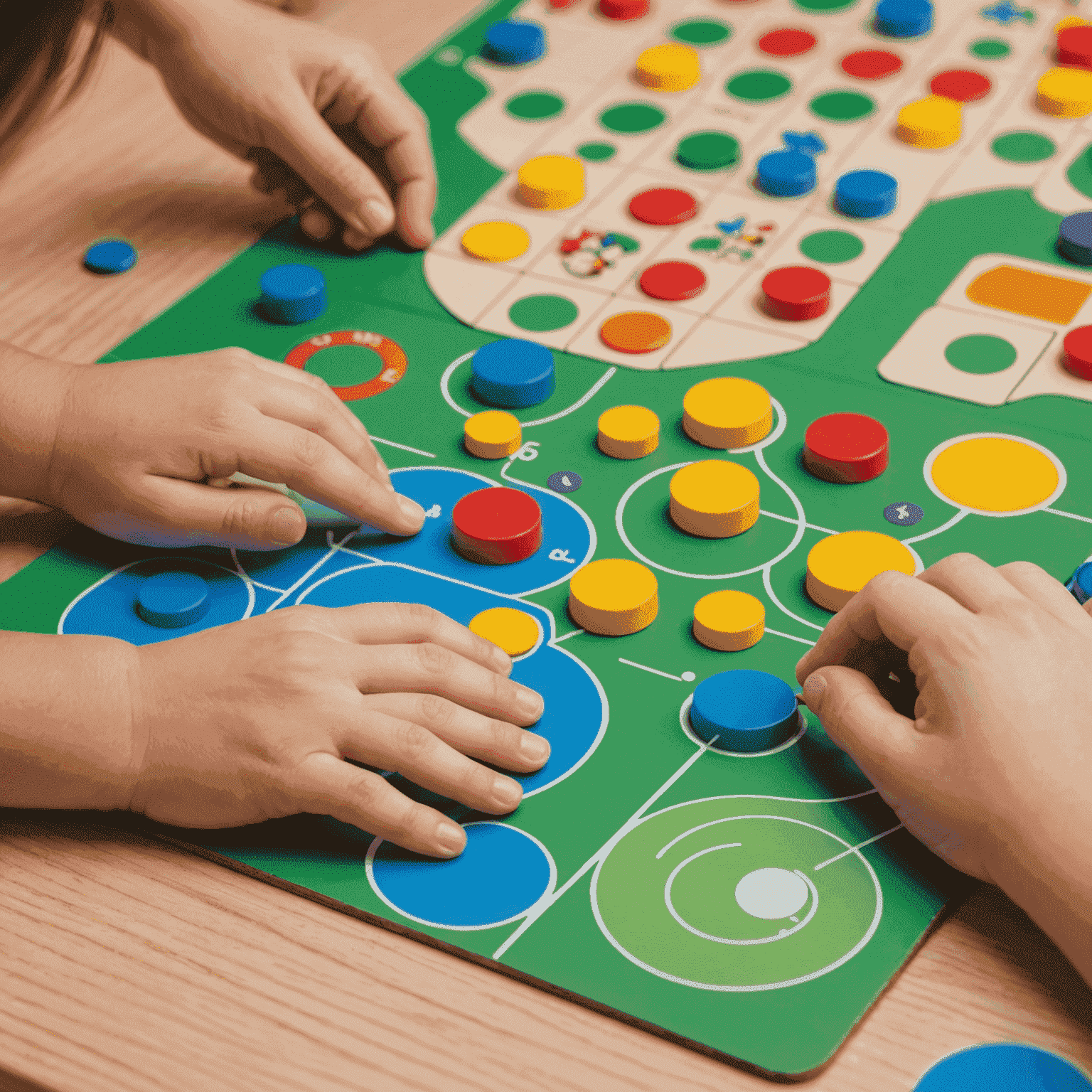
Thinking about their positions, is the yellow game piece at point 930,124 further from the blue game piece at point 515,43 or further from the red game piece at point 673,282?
the blue game piece at point 515,43

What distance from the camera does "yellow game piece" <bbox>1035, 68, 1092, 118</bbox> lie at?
Result: 1.31 meters

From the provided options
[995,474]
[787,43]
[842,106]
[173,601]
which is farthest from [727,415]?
[787,43]

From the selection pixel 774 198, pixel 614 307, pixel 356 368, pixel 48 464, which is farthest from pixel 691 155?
pixel 48 464

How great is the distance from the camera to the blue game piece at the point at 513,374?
104 centimetres

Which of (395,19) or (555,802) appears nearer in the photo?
(555,802)

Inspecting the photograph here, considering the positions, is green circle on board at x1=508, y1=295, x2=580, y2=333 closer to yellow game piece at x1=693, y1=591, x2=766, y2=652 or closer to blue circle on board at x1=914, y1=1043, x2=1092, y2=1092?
yellow game piece at x1=693, y1=591, x2=766, y2=652

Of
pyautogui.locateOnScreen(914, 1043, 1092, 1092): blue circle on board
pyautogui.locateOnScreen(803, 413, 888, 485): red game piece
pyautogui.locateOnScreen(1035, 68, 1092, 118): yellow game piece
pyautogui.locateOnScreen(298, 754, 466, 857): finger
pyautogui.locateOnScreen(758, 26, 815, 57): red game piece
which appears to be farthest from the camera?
pyautogui.locateOnScreen(758, 26, 815, 57): red game piece

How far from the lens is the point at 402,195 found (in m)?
1.23

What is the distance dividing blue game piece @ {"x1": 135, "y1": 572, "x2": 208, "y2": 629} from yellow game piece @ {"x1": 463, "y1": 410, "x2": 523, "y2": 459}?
22cm

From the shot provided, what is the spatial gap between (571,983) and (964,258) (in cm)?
74

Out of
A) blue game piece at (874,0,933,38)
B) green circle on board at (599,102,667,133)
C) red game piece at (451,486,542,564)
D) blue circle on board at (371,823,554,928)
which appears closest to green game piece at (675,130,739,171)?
green circle on board at (599,102,667,133)

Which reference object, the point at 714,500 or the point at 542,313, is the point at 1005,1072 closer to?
the point at 714,500

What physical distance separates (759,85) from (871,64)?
4.7 inches

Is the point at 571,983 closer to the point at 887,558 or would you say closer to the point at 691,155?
the point at 887,558
